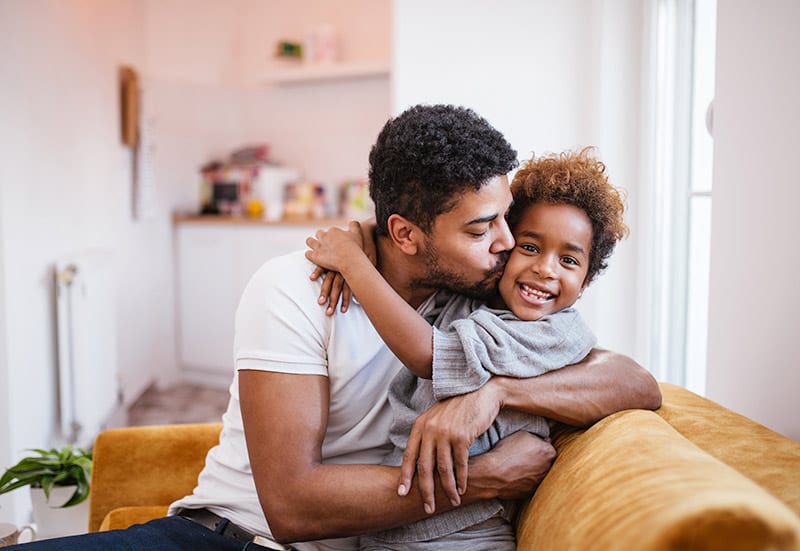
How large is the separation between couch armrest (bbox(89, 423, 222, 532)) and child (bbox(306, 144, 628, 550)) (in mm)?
604

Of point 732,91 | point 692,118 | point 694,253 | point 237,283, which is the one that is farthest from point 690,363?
point 237,283

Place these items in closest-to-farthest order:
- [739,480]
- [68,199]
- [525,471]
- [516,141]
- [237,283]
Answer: [739,480] < [525,471] < [516,141] < [68,199] < [237,283]

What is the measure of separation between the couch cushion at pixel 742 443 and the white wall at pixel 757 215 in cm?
14

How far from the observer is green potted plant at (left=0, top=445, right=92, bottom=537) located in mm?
2021

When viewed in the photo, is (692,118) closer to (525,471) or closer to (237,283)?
(525,471)

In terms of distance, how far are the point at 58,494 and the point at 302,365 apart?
1162mm

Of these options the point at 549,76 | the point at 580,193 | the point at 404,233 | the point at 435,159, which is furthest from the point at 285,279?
the point at 549,76

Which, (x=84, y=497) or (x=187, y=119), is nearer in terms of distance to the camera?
(x=84, y=497)

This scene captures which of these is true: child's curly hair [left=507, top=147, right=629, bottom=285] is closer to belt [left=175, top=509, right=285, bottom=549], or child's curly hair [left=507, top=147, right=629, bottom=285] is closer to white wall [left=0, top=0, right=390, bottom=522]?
belt [left=175, top=509, right=285, bottom=549]

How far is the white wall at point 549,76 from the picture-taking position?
230 cm

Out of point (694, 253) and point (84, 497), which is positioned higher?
point (694, 253)

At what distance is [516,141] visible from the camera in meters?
2.52

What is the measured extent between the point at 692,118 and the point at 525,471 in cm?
128

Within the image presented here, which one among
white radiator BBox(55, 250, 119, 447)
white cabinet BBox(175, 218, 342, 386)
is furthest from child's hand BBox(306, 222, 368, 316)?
white cabinet BBox(175, 218, 342, 386)
